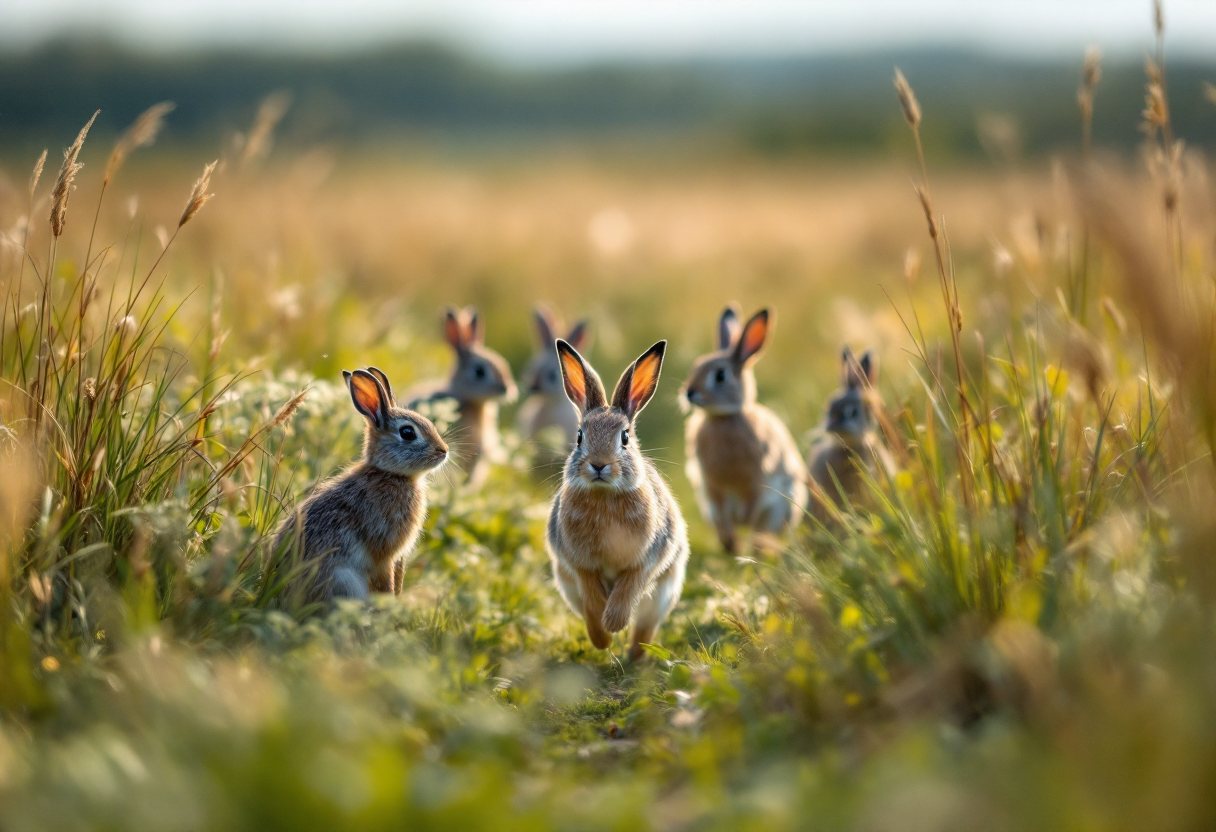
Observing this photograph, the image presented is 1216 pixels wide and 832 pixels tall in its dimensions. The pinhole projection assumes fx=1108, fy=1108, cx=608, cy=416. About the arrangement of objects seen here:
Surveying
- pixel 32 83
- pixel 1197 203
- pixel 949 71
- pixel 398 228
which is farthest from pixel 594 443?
pixel 949 71

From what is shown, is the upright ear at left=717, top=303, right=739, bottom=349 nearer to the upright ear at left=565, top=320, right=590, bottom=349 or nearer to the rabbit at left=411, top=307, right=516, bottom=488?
the upright ear at left=565, top=320, right=590, bottom=349

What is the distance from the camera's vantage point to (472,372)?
8344mm

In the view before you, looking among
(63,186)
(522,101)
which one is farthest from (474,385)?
(522,101)

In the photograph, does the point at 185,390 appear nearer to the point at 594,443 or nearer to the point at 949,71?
the point at 594,443

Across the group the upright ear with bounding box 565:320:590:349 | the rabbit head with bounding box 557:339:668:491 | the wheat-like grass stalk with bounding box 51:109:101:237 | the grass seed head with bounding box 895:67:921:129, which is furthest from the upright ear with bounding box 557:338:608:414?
the upright ear with bounding box 565:320:590:349

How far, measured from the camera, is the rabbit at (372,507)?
4.48 meters

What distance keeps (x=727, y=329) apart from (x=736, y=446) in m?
0.79

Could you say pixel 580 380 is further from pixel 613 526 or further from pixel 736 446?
pixel 736 446

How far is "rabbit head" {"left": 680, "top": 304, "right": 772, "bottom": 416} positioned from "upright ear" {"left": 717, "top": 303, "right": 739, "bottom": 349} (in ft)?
0.58

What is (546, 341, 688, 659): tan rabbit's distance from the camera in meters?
4.95

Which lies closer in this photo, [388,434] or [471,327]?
[388,434]

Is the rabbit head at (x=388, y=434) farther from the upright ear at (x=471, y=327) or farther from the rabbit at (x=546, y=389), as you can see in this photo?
the rabbit at (x=546, y=389)

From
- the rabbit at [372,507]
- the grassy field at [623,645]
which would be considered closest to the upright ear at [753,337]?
the grassy field at [623,645]

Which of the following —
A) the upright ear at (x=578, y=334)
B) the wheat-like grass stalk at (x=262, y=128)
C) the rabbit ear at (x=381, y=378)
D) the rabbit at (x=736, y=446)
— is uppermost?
the wheat-like grass stalk at (x=262, y=128)
